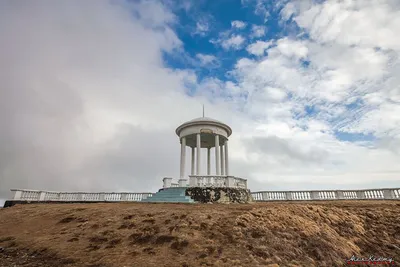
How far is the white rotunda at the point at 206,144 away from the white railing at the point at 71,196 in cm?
365

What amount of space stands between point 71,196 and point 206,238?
20577 mm

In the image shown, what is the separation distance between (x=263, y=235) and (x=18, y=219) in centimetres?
1367

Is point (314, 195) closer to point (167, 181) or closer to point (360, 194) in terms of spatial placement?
point (360, 194)

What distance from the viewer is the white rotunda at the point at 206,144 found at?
17656 mm

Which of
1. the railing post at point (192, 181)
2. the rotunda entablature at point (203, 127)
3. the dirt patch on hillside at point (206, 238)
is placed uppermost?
the rotunda entablature at point (203, 127)

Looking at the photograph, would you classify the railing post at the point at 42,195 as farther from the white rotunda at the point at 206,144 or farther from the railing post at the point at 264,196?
the railing post at the point at 264,196

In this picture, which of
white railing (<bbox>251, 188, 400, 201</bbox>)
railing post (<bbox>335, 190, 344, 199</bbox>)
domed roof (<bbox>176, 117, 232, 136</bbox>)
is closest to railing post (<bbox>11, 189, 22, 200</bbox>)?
domed roof (<bbox>176, 117, 232, 136</bbox>)

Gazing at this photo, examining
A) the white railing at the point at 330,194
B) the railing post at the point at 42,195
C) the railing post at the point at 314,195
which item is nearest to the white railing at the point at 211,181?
the white railing at the point at 330,194

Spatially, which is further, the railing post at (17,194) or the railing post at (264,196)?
the railing post at (264,196)

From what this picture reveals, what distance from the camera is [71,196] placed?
2256 centimetres

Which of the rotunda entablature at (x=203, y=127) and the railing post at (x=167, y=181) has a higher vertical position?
the rotunda entablature at (x=203, y=127)

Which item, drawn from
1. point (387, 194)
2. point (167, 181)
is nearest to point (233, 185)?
point (167, 181)

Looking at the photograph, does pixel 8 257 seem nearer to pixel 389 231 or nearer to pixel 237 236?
pixel 237 236

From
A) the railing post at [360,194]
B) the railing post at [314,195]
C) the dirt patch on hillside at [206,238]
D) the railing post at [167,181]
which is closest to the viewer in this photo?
the dirt patch on hillside at [206,238]
